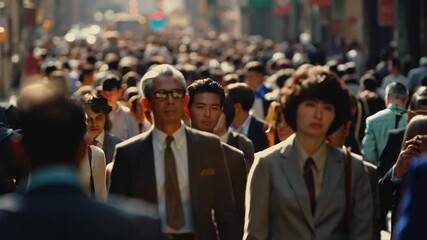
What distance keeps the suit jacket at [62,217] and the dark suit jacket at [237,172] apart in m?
4.77

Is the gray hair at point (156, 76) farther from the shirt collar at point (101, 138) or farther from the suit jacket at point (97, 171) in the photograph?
the shirt collar at point (101, 138)

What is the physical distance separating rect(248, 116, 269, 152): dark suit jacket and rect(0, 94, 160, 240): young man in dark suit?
7.85 metres

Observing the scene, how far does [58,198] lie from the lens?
426 cm

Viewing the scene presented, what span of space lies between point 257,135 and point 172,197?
16.5 ft

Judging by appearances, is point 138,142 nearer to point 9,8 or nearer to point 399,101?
point 399,101

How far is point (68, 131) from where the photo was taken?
4.40 meters

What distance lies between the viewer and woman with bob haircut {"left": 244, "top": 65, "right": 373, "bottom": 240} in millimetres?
6715

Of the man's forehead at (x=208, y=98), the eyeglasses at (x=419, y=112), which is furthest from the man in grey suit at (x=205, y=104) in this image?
the eyeglasses at (x=419, y=112)

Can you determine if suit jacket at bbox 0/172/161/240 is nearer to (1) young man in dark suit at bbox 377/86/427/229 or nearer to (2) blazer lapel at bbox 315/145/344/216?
(2) blazer lapel at bbox 315/145/344/216

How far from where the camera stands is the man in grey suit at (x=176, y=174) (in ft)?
24.3

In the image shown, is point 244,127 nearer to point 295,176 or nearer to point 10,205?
point 295,176

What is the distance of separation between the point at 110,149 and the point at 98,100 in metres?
0.39

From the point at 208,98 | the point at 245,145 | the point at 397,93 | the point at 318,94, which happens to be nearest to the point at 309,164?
the point at 318,94

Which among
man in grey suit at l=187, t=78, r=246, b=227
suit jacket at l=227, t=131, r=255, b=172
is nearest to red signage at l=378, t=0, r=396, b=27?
suit jacket at l=227, t=131, r=255, b=172
